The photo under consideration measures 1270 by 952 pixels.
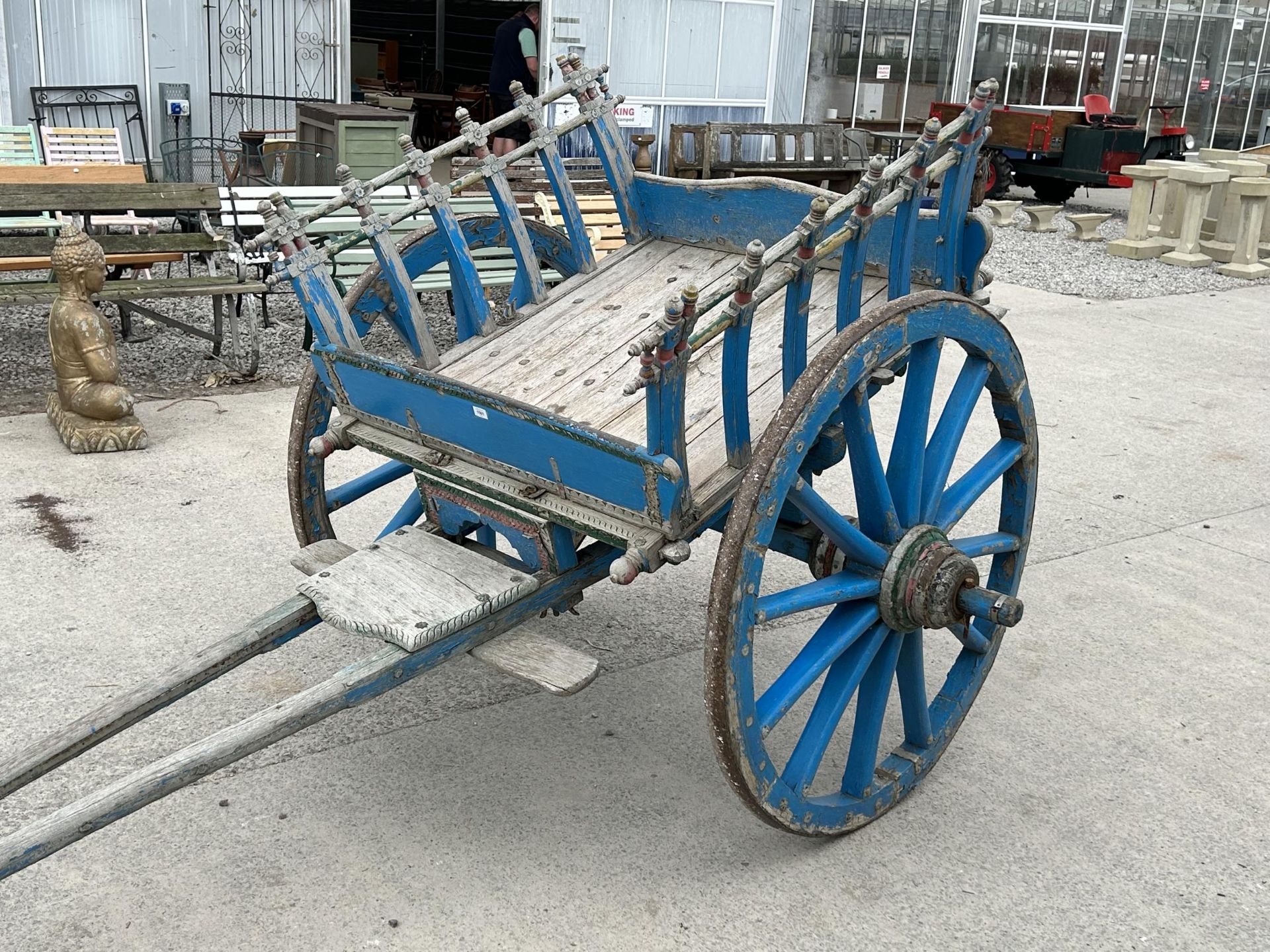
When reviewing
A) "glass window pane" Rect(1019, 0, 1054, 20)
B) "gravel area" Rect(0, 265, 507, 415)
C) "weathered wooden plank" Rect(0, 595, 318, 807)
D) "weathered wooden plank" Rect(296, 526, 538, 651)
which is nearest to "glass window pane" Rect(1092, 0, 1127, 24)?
"glass window pane" Rect(1019, 0, 1054, 20)

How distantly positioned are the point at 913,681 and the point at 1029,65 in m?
13.8

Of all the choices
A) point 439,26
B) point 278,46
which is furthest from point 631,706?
point 439,26

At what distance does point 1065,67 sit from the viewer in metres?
15.2

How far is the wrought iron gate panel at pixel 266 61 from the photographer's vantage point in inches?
386

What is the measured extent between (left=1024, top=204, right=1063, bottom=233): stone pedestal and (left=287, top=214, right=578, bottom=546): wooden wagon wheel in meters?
9.33

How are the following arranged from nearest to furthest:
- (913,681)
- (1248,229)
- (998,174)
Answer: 1. (913,681)
2. (1248,229)
3. (998,174)

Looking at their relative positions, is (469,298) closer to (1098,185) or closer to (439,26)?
(1098,185)

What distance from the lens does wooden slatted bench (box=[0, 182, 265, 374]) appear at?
5652 millimetres

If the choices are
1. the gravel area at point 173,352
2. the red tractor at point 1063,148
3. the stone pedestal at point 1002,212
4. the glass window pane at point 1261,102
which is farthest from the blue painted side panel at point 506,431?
the glass window pane at point 1261,102

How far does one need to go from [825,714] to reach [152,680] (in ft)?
4.40

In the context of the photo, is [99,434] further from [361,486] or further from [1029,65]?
[1029,65]

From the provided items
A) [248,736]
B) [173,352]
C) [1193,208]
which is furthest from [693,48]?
[248,736]

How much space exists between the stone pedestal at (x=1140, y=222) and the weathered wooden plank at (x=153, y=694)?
9684 mm

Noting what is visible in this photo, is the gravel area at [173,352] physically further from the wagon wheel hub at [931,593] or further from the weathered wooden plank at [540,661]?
the wagon wheel hub at [931,593]
